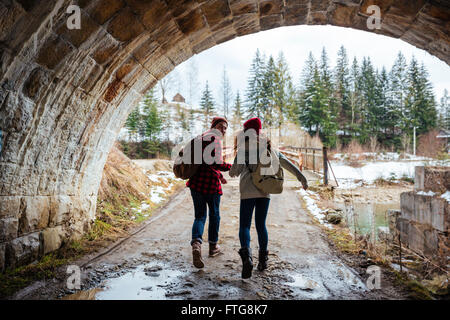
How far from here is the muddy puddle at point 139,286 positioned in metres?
2.29

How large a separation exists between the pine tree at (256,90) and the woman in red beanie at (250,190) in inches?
1289

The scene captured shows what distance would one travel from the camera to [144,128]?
28.0 m

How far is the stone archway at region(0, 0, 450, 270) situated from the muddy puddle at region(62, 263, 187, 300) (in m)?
1.02

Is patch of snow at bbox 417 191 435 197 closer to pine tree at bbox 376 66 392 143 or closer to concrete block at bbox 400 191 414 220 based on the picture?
concrete block at bbox 400 191 414 220

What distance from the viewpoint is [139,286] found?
2.50 meters

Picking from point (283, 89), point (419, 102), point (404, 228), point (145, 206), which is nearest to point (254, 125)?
point (145, 206)

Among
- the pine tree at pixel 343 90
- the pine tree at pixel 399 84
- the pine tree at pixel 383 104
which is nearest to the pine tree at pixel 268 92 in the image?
the pine tree at pixel 343 90

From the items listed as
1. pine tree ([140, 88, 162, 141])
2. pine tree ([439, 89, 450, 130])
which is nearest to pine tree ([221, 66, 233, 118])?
pine tree ([140, 88, 162, 141])

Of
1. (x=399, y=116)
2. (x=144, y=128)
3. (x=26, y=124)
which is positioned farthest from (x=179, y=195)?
(x=399, y=116)

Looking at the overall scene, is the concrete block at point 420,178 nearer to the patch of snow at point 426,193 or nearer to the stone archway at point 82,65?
the patch of snow at point 426,193

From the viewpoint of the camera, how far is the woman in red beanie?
284 centimetres

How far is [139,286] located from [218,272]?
2.75ft

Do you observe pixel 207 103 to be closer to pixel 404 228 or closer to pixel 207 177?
pixel 404 228
